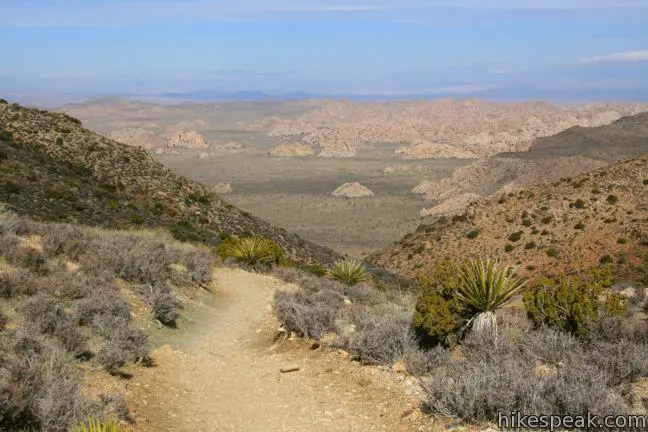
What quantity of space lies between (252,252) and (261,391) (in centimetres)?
1136

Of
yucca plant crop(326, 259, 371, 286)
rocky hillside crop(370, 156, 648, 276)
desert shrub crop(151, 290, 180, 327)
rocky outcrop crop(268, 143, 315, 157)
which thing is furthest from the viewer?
rocky outcrop crop(268, 143, 315, 157)

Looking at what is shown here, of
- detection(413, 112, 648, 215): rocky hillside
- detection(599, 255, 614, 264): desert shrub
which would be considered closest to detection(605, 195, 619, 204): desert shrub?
detection(599, 255, 614, 264): desert shrub

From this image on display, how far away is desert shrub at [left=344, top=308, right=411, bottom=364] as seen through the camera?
8.21 metres

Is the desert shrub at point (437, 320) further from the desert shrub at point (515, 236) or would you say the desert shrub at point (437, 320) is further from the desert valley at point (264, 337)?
the desert shrub at point (515, 236)

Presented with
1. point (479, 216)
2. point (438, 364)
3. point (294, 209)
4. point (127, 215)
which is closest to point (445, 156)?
point (294, 209)

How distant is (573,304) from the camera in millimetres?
8758

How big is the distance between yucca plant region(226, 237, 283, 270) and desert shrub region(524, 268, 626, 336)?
10843mm

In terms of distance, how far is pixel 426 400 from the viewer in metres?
6.64

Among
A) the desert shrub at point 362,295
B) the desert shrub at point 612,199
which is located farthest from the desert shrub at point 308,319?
the desert shrub at point 612,199

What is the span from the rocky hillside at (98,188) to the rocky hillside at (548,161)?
4928 cm

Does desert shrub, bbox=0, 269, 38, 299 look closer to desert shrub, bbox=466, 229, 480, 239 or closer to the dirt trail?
the dirt trail

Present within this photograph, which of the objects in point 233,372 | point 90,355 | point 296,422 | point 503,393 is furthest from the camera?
point 233,372

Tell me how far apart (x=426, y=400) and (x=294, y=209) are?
77452mm

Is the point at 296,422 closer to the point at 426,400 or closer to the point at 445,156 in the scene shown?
the point at 426,400
